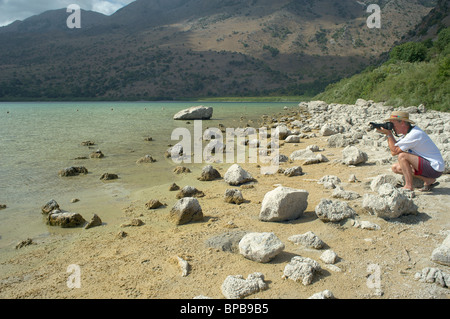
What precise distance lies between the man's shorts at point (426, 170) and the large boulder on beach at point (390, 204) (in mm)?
1000

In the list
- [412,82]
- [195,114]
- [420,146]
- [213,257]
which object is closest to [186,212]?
[213,257]

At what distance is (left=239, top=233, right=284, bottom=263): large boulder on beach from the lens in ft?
12.2

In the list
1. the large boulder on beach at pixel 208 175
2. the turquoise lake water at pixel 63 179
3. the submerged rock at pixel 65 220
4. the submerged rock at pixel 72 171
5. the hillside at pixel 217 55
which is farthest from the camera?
the hillside at pixel 217 55

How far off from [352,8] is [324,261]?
153m

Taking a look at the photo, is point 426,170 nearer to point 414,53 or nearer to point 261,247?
point 261,247

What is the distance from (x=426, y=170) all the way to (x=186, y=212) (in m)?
3.95

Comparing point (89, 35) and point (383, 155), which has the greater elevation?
point (89, 35)

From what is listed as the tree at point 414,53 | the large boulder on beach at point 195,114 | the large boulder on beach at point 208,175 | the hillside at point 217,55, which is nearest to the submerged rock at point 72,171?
the large boulder on beach at point 208,175

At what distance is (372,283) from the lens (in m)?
3.27

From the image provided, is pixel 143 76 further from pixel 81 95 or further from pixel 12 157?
pixel 12 157

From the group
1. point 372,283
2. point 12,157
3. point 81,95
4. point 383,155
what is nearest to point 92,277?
point 372,283

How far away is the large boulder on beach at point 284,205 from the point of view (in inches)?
192

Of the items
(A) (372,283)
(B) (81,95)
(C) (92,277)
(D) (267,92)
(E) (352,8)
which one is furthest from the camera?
(E) (352,8)

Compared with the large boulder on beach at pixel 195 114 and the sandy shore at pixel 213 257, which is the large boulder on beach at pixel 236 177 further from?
the large boulder on beach at pixel 195 114
